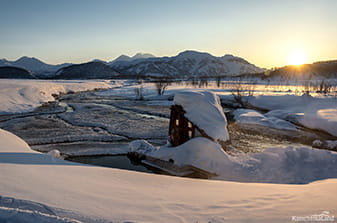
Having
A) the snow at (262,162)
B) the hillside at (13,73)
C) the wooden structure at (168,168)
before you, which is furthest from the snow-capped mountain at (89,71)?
the snow at (262,162)

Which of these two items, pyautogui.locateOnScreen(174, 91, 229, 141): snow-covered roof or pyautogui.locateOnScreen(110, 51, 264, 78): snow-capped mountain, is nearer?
pyautogui.locateOnScreen(174, 91, 229, 141): snow-covered roof

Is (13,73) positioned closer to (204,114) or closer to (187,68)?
(187,68)

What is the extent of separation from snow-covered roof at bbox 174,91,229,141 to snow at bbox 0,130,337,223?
2.93 m

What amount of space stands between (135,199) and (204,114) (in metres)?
4.82

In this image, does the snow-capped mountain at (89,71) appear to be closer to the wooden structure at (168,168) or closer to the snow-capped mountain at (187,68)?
the snow-capped mountain at (187,68)

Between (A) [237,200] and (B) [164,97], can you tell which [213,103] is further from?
(B) [164,97]

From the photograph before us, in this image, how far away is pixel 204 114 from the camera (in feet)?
24.9

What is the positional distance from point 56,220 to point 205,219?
69.7 inches

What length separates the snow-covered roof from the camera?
24.3 feet

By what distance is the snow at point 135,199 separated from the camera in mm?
2527

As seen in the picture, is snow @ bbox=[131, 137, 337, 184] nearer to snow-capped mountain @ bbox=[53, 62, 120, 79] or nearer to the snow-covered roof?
the snow-covered roof

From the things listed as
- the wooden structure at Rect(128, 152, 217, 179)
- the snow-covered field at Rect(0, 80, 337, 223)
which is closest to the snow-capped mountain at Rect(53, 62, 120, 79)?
the wooden structure at Rect(128, 152, 217, 179)

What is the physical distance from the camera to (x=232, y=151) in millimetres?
8727

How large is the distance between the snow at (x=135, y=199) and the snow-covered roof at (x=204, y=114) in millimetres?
2934
